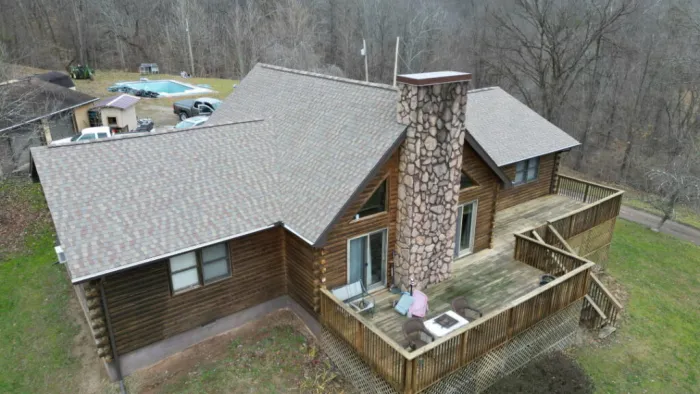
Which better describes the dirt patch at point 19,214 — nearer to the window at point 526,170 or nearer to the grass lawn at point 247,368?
the grass lawn at point 247,368

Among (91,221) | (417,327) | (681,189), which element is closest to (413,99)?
(417,327)

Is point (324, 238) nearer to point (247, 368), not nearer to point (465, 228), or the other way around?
point (247, 368)

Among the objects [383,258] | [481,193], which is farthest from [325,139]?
[481,193]

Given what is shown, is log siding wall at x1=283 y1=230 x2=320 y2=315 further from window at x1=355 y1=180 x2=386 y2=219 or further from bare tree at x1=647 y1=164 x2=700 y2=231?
bare tree at x1=647 y1=164 x2=700 y2=231

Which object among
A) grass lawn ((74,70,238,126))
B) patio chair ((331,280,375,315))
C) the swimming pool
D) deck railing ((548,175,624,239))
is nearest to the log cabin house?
patio chair ((331,280,375,315))

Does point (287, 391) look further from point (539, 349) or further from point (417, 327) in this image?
point (539, 349)

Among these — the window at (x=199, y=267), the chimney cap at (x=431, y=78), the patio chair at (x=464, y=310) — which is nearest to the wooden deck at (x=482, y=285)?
the patio chair at (x=464, y=310)
